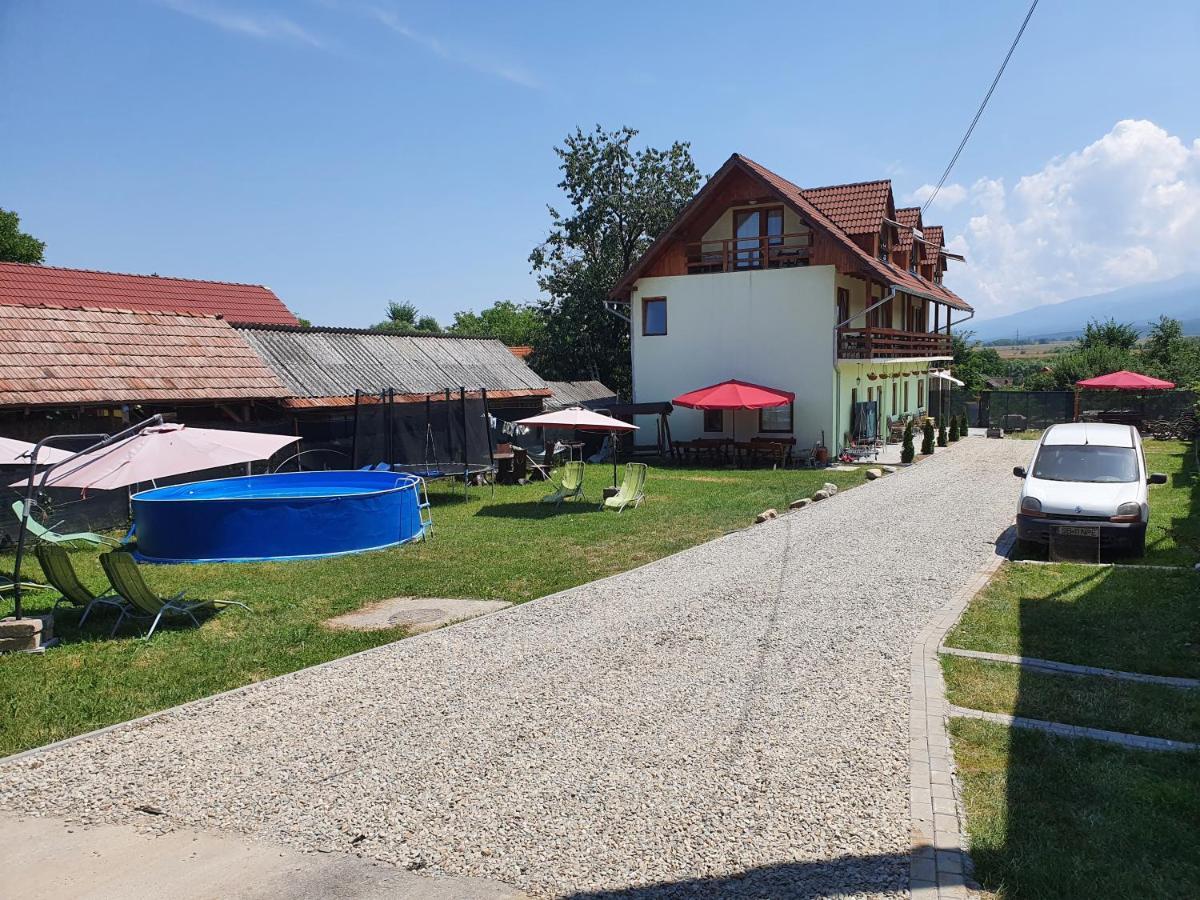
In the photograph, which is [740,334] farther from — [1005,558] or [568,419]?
[1005,558]

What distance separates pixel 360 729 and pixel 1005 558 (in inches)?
368

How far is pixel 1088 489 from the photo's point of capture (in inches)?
500

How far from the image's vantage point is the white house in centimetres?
2636

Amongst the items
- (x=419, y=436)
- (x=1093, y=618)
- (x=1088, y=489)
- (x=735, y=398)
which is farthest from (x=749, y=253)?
(x=1093, y=618)

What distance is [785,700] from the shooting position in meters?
6.73

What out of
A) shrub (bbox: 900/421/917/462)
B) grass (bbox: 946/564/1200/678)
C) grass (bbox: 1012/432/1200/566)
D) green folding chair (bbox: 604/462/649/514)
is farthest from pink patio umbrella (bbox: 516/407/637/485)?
shrub (bbox: 900/421/917/462)

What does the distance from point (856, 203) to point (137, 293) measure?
2377 cm

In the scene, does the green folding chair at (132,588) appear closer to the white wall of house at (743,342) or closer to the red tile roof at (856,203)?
the white wall of house at (743,342)

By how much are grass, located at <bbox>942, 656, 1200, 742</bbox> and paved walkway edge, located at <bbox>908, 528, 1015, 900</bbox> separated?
229mm

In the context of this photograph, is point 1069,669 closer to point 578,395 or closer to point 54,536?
point 54,536

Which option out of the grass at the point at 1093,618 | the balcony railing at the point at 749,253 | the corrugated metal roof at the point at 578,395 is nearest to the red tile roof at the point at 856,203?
the balcony railing at the point at 749,253

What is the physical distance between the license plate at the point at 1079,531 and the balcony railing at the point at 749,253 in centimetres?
1606

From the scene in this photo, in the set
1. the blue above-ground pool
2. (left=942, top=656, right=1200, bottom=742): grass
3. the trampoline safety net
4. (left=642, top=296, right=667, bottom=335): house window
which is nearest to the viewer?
(left=942, top=656, right=1200, bottom=742): grass

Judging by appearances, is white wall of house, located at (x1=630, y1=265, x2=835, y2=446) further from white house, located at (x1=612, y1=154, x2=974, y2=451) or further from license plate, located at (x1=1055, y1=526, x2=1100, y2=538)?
license plate, located at (x1=1055, y1=526, x2=1100, y2=538)
